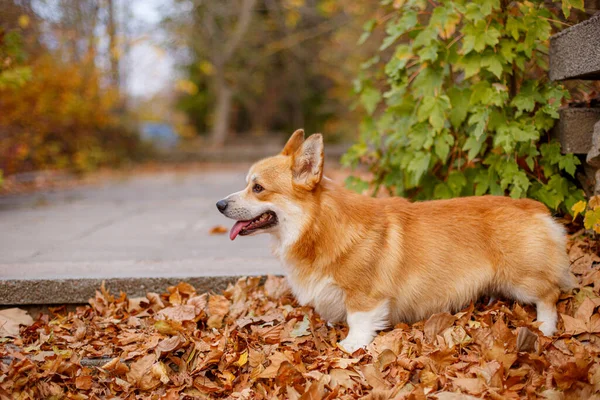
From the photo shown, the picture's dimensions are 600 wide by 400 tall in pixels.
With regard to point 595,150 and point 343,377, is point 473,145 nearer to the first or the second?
point 595,150

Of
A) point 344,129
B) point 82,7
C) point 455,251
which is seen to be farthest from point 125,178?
point 455,251

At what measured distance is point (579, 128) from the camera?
352 cm

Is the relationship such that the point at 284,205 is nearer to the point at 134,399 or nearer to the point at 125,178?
the point at 134,399

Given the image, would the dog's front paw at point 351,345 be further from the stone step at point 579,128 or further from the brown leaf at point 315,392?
the stone step at point 579,128

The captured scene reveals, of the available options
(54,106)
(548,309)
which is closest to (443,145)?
(548,309)

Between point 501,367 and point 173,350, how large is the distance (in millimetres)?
1681

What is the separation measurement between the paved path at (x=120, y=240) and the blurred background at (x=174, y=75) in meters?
1.69

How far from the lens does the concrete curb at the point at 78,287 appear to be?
136 inches

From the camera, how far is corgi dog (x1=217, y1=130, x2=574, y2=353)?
115 inches

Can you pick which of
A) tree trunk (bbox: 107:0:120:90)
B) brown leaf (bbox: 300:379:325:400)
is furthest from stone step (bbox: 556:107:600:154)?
tree trunk (bbox: 107:0:120:90)

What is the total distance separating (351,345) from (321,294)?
0.32 metres

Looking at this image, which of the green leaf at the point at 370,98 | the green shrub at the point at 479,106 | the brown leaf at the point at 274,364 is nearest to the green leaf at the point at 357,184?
the green shrub at the point at 479,106

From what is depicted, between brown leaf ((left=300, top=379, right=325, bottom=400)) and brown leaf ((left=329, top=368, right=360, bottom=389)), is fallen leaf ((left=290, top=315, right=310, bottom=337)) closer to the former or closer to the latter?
brown leaf ((left=329, top=368, right=360, bottom=389))

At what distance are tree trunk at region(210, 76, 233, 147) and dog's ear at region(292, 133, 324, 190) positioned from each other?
1569 cm
